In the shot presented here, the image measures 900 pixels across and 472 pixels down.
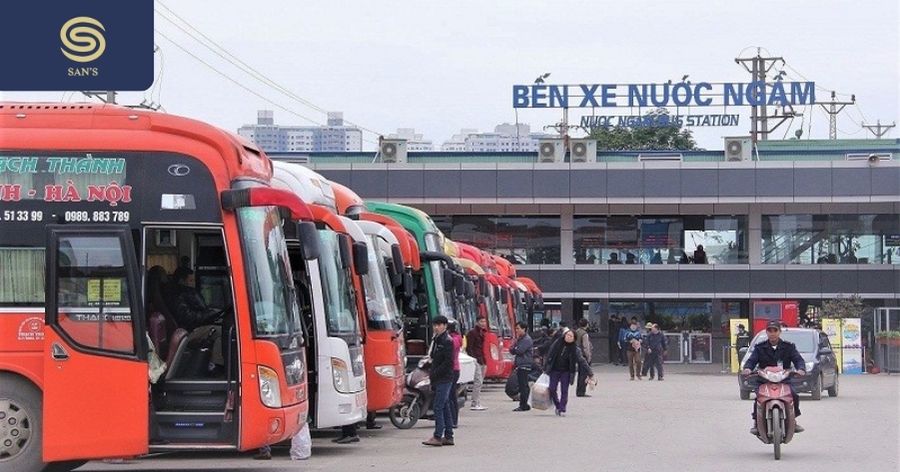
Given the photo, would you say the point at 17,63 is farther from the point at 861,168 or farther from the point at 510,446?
the point at 861,168

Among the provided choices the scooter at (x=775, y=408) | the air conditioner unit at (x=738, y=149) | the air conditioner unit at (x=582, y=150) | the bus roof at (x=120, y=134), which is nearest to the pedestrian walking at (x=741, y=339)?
the air conditioner unit at (x=738, y=149)

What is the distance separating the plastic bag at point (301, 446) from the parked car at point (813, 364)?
15741mm

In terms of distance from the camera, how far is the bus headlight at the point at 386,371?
19906mm

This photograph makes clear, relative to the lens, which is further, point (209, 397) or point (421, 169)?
point (421, 169)

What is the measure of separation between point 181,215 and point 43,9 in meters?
4.99

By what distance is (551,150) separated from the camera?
59.2 meters

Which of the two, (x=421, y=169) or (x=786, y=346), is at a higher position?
(x=421, y=169)

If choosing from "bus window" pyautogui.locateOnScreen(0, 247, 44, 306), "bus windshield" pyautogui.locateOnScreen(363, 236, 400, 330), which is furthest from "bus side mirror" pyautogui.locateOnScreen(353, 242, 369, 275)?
"bus window" pyautogui.locateOnScreen(0, 247, 44, 306)

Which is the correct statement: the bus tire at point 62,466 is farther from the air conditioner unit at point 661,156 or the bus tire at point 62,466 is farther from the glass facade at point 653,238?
the air conditioner unit at point 661,156

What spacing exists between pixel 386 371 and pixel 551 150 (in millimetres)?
39858

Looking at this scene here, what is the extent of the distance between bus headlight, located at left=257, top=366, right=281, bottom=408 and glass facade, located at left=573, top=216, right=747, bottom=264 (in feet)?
146

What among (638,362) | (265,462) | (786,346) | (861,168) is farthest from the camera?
(861,168)

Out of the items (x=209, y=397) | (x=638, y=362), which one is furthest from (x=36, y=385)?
(x=638, y=362)

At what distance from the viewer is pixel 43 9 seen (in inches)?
709
